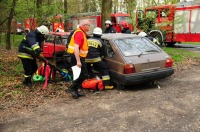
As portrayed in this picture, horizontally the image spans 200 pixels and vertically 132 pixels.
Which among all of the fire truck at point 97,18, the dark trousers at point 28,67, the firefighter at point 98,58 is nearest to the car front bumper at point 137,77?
the firefighter at point 98,58

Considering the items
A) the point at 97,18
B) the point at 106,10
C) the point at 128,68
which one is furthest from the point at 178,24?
the point at 128,68

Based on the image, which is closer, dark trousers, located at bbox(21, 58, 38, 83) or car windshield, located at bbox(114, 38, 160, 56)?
car windshield, located at bbox(114, 38, 160, 56)

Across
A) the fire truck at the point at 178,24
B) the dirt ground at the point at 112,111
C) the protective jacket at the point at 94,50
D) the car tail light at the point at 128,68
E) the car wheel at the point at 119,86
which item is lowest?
the dirt ground at the point at 112,111

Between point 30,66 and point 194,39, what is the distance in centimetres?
Result: 1175

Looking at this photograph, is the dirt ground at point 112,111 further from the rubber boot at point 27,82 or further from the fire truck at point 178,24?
the fire truck at point 178,24

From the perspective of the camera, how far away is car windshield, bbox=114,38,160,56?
6.71 m

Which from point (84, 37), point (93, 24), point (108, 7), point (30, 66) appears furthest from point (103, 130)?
point (93, 24)

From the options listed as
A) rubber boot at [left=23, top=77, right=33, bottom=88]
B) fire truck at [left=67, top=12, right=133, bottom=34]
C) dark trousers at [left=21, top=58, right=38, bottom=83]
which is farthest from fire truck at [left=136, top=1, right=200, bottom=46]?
rubber boot at [left=23, top=77, right=33, bottom=88]

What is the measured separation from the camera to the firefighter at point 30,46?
666 centimetres

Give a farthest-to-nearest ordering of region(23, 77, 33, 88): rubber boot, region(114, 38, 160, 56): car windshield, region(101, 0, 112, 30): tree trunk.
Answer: region(101, 0, 112, 30): tree trunk
region(23, 77, 33, 88): rubber boot
region(114, 38, 160, 56): car windshield

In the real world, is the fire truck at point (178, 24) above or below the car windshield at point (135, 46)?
above

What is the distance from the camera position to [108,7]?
11234mm

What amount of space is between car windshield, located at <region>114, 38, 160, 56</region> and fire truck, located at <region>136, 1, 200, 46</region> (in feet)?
26.8

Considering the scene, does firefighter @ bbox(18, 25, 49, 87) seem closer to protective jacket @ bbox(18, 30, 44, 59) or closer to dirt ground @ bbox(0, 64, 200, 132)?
protective jacket @ bbox(18, 30, 44, 59)
